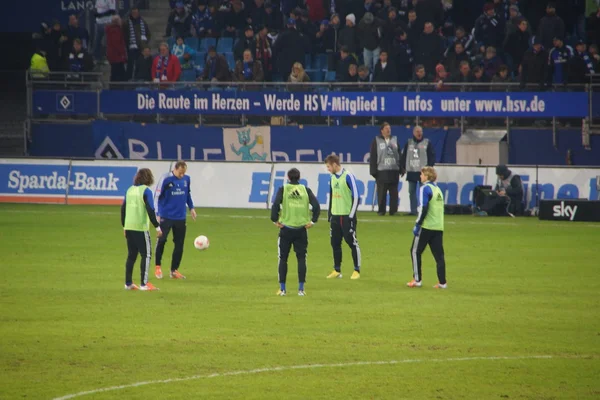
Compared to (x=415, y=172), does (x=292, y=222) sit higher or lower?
lower

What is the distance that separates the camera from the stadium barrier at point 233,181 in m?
29.2

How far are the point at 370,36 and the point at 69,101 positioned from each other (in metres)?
9.78

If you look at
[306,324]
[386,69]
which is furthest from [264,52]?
[306,324]

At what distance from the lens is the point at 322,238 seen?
971 inches

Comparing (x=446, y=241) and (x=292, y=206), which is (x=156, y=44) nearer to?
(x=446, y=241)

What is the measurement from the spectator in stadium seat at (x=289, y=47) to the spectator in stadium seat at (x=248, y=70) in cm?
90

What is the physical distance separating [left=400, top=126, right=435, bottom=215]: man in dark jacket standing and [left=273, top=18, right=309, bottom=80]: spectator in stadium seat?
Result: 6826 mm

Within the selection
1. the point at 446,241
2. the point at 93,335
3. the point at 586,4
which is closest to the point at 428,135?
the point at 586,4

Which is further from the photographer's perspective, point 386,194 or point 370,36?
point 370,36

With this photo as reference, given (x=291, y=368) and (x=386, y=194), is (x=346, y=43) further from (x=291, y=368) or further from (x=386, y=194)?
(x=291, y=368)

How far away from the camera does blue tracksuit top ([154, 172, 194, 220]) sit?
1850 cm

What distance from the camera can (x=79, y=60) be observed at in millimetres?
36406

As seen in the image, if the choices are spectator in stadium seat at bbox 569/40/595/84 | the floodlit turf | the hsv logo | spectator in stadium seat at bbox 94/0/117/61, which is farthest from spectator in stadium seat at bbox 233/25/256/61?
the floodlit turf

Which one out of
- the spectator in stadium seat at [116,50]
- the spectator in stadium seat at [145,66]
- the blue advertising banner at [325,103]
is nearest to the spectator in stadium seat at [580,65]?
the blue advertising banner at [325,103]
